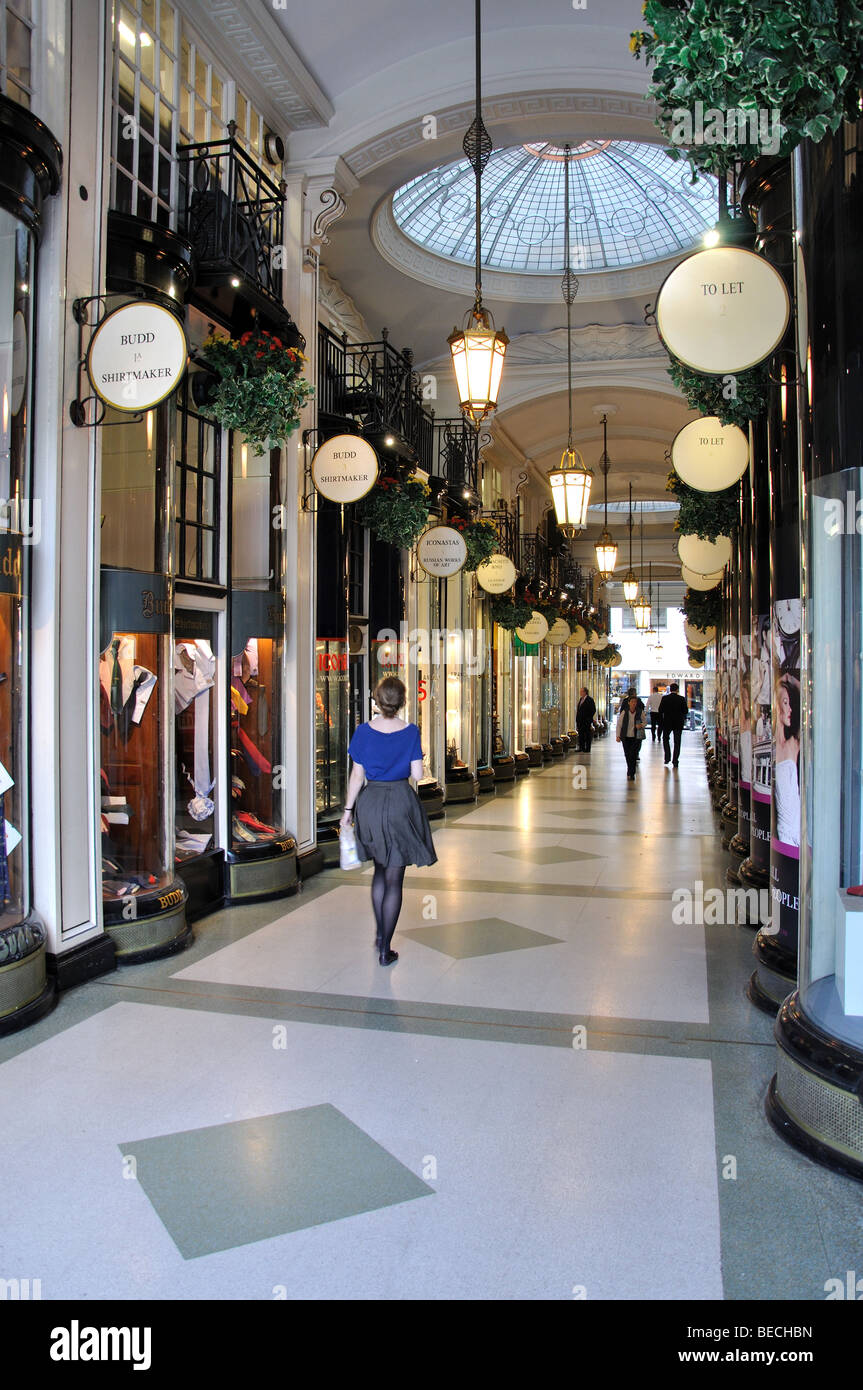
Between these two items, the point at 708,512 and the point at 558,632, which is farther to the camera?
the point at 558,632

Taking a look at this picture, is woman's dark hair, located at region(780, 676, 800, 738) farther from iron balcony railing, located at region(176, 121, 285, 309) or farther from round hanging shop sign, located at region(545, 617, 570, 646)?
round hanging shop sign, located at region(545, 617, 570, 646)

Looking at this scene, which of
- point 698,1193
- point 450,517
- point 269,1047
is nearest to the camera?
point 698,1193

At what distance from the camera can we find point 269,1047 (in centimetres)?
413

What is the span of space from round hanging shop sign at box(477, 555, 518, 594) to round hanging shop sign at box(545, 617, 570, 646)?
20.9 feet

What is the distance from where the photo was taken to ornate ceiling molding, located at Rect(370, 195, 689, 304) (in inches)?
444

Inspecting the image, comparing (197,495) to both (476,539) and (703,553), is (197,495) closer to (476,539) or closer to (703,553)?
(703,553)

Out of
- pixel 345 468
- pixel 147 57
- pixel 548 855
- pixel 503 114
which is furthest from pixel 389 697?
pixel 503 114

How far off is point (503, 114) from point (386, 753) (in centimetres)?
575

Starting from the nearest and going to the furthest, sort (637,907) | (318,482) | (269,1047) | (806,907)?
1. (806,907)
2. (269,1047)
3. (637,907)
4. (318,482)

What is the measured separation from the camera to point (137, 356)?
460 cm

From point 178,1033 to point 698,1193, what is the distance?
2462 mm

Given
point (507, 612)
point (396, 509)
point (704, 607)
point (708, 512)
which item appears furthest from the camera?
point (704, 607)

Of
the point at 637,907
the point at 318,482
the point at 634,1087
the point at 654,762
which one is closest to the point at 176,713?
the point at 318,482
